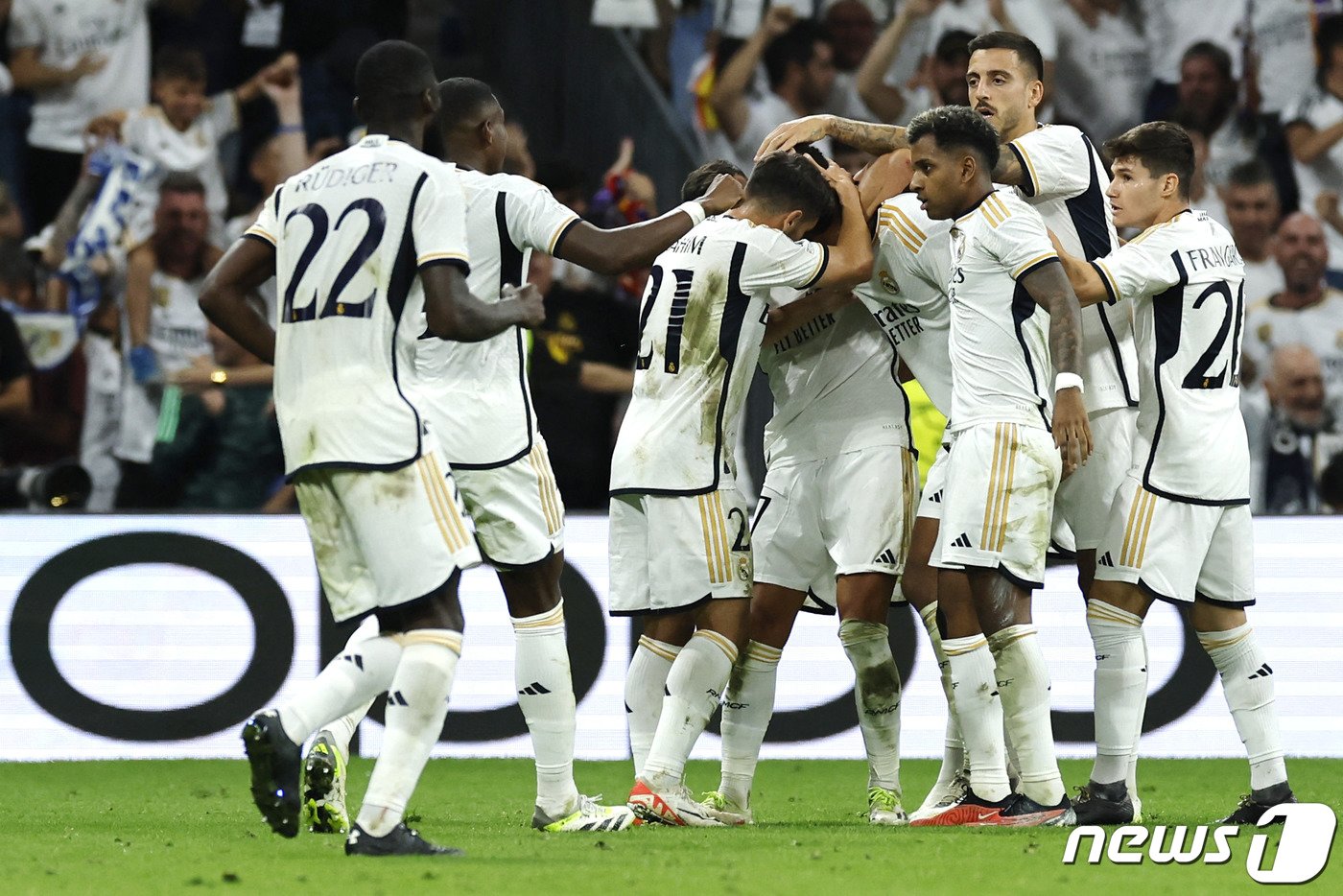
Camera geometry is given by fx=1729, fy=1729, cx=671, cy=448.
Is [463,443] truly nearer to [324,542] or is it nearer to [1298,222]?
[324,542]

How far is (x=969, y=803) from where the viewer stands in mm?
5680

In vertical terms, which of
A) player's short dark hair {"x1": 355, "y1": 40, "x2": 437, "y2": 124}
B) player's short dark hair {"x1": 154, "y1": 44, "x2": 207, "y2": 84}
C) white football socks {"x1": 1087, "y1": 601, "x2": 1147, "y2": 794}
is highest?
player's short dark hair {"x1": 355, "y1": 40, "x2": 437, "y2": 124}

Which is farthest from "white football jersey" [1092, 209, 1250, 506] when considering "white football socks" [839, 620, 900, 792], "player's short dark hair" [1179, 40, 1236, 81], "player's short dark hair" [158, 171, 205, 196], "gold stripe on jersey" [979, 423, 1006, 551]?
"player's short dark hair" [158, 171, 205, 196]

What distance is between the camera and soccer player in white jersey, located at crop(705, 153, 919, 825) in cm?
610

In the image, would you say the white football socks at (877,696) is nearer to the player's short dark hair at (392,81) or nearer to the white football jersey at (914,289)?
the white football jersey at (914,289)

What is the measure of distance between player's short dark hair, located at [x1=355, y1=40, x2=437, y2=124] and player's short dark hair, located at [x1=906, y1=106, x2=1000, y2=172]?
5.61ft

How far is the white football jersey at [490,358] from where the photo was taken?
5.57m

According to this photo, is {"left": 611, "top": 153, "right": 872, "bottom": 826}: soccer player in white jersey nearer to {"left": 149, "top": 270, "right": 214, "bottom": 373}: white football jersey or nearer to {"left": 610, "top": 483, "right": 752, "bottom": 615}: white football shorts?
{"left": 610, "top": 483, "right": 752, "bottom": 615}: white football shorts

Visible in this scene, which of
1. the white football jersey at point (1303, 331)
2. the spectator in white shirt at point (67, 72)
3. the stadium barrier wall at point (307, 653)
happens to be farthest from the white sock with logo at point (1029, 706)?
the spectator in white shirt at point (67, 72)

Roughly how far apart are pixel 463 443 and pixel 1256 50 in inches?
310

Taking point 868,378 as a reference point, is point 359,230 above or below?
above

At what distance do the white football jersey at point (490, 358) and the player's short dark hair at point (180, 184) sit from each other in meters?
5.36

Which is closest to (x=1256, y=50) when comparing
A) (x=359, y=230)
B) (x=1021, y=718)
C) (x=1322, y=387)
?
(x=1322, y=387)

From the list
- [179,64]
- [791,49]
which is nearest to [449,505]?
[179,64]
